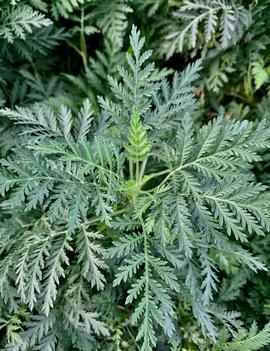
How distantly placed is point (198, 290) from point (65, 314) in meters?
0.41

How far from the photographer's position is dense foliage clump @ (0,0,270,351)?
1.38m

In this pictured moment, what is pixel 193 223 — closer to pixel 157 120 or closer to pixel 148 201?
pixel 148 201

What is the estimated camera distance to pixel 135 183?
4.74 feet

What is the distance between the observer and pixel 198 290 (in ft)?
4.89

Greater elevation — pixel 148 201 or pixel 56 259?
pixel 148 201

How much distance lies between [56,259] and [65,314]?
232 mm

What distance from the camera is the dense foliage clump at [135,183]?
1381 millimetres

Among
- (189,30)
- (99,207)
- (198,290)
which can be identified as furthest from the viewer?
(189,30)

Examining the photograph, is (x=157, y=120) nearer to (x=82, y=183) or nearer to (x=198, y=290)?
(x=82, y=183)

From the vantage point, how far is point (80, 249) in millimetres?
1494

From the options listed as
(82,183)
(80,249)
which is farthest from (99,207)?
(80,249)

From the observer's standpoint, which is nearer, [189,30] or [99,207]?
A: [99,207]

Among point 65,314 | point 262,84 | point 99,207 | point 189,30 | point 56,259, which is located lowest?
point 65,314

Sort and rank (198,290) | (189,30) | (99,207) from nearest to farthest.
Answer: (99,207) → (198,290) → (189,30)
